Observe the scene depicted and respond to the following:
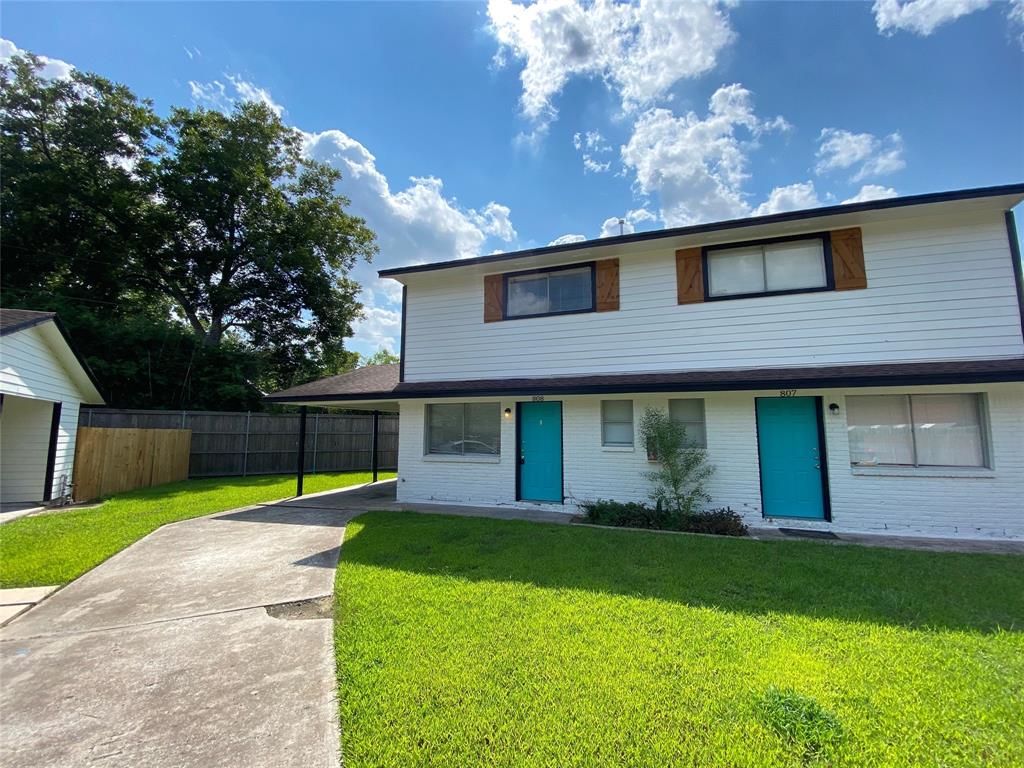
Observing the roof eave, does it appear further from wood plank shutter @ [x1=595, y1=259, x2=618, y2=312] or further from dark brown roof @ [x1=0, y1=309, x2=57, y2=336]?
dark brown roof @ [x1=0, y1=309, x2=57, y2=336]

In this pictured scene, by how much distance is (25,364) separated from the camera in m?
8.55

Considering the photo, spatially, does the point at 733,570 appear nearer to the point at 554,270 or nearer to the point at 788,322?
the point at 788,322

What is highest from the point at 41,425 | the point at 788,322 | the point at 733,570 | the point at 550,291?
the point at 550,291

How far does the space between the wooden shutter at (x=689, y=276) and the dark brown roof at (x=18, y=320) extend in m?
12.5

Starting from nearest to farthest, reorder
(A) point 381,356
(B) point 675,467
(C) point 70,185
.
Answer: (B) point 675,467 < (C) point 70,185 < (A) point 381,356

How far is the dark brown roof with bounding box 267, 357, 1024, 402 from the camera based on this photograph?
631 cm

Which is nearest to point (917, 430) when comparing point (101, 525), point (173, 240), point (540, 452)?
point (540, 452)

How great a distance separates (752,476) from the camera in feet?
24.7

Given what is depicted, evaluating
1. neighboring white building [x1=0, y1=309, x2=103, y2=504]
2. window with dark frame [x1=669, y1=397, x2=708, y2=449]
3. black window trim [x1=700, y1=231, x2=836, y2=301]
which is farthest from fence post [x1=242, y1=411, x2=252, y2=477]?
black window trim [x1=700, y1=231, x2=836, y2=301]

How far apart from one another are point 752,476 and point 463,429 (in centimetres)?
577

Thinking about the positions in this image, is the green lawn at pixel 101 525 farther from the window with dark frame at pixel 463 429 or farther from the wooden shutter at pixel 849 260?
the wooden shutter at pixel 849 260

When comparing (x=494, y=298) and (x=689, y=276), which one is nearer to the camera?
(x=689, y=276)

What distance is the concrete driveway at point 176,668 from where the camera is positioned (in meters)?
2.30

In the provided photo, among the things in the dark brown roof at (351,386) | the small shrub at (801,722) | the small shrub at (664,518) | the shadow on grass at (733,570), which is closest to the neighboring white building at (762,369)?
the dark brown roof at (351,386)
